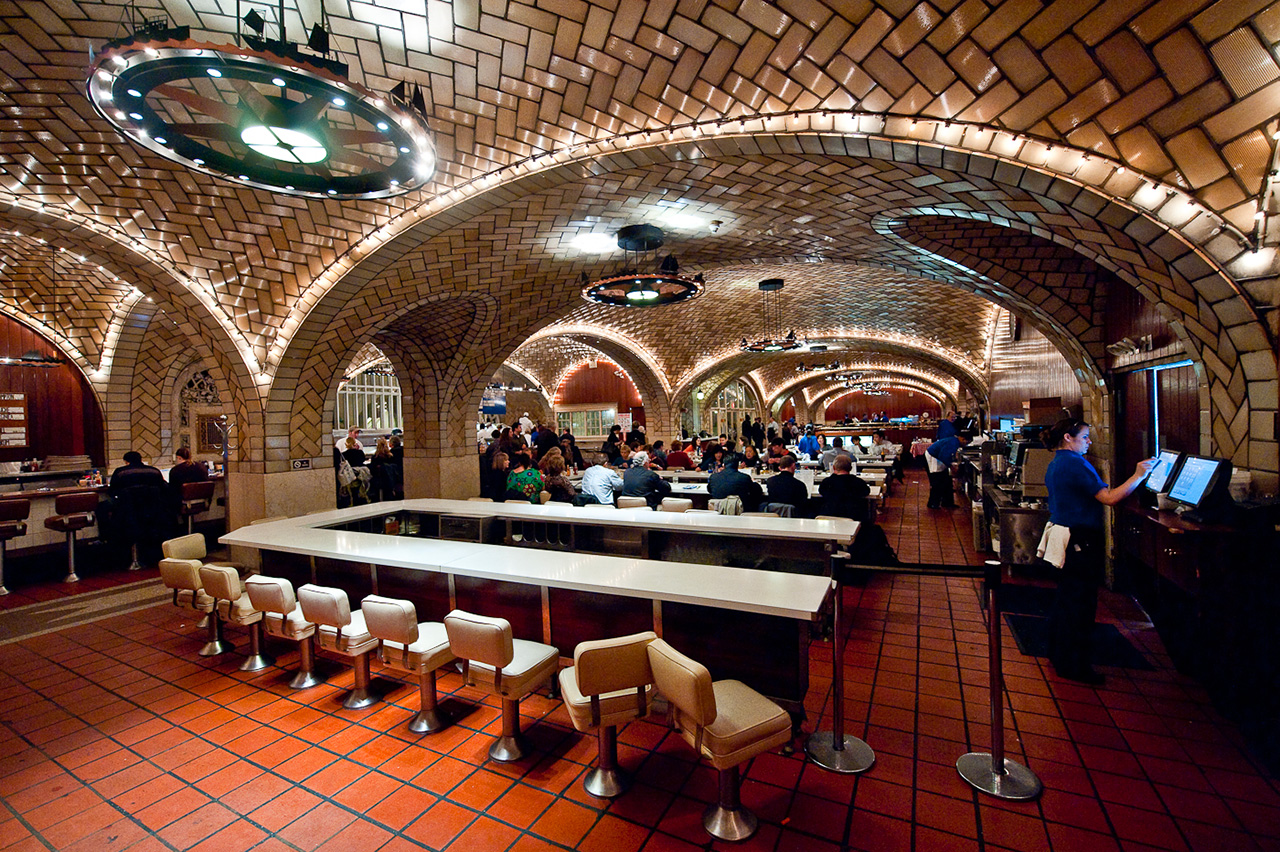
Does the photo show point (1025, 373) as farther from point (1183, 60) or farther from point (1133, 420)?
point (1183, 60)

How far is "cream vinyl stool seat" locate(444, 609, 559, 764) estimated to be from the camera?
2.58 metres

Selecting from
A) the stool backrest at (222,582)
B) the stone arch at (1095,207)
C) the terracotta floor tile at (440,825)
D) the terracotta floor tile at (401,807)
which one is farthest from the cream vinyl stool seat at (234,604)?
the stone arch at (1095,207)

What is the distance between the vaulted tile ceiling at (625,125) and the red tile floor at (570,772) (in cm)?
268

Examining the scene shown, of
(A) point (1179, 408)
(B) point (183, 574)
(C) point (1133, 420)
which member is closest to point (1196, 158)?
(A) point (1179, 408)

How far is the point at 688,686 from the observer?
201cm

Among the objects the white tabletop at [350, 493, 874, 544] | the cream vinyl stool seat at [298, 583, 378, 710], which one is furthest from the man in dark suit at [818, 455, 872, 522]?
the cream vinyl stool seat at [298, 583, 378, 710]

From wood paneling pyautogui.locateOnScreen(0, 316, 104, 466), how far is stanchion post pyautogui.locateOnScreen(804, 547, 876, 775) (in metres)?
13.2

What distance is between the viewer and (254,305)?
6.54 metres

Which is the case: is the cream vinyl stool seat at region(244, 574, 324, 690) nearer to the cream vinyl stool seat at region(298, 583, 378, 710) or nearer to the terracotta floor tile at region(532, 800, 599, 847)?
the cream vinyl stool seat at region(298, 583, 378, 710)

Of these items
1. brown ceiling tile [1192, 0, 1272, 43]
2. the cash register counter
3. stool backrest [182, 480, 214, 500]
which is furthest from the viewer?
stool backrest [182, 480, 214, 500]

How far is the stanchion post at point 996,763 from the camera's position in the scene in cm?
239

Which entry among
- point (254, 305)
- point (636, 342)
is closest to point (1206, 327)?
point (254, 305)

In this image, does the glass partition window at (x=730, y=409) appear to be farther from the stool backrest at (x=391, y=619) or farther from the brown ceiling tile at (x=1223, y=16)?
the stool backrest at (x=391, y=619)

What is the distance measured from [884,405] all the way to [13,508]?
45.0 meters
